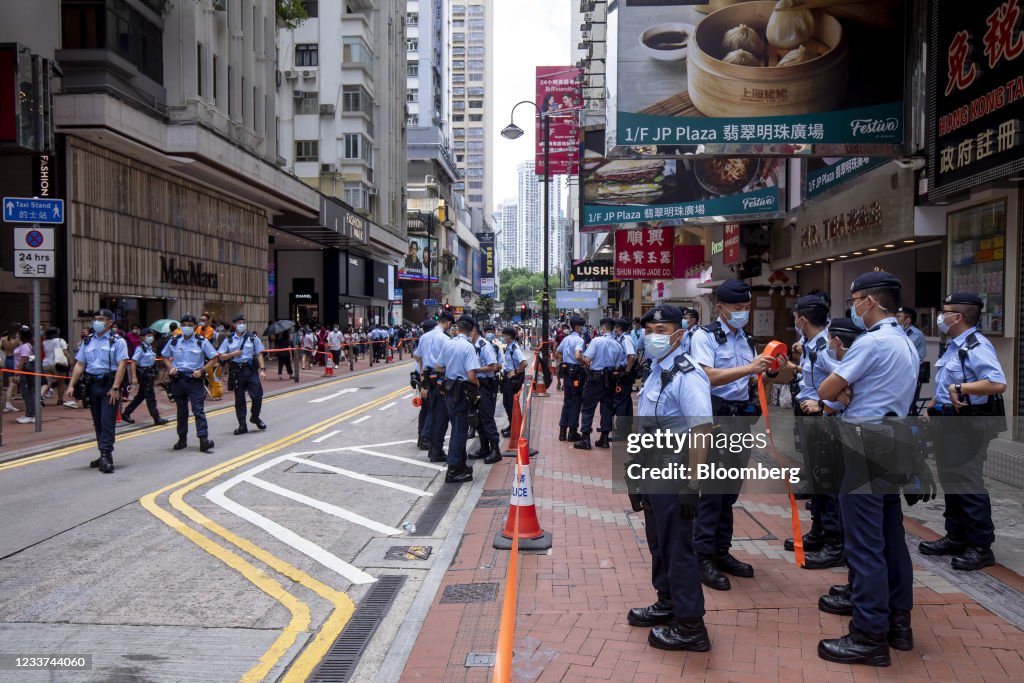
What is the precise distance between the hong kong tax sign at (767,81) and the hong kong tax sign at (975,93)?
826 millimetres

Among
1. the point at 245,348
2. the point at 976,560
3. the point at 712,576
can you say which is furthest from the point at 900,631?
the point at 245,348

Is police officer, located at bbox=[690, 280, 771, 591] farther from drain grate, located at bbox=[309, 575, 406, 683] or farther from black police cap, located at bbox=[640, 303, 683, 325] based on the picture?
drain grate, located at bbox=[309, 575, 406, 683]

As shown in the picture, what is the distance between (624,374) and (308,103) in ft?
139

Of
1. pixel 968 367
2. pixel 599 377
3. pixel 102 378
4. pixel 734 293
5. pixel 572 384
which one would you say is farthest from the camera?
pixel 572 384

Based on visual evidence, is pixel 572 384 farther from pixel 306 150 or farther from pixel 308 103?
pixel 308 103

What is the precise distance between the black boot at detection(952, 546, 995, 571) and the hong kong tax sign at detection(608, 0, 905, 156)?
244 inches

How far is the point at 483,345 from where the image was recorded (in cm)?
1080

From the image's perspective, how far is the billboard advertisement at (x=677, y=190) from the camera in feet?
51.6

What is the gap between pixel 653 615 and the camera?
485 cm

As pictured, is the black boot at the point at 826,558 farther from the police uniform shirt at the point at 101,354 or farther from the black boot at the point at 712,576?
the police uniform shirt at the point at 101,354

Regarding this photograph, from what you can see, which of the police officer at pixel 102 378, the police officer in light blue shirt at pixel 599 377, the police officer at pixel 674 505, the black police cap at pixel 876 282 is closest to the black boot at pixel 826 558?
the police officer at pixel 674 505

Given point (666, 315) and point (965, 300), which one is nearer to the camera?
point (666, 315)

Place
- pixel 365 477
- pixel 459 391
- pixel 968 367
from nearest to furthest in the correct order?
pixel 968 367
pixel 459 391
pixel 365 477

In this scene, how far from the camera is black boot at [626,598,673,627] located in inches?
190
